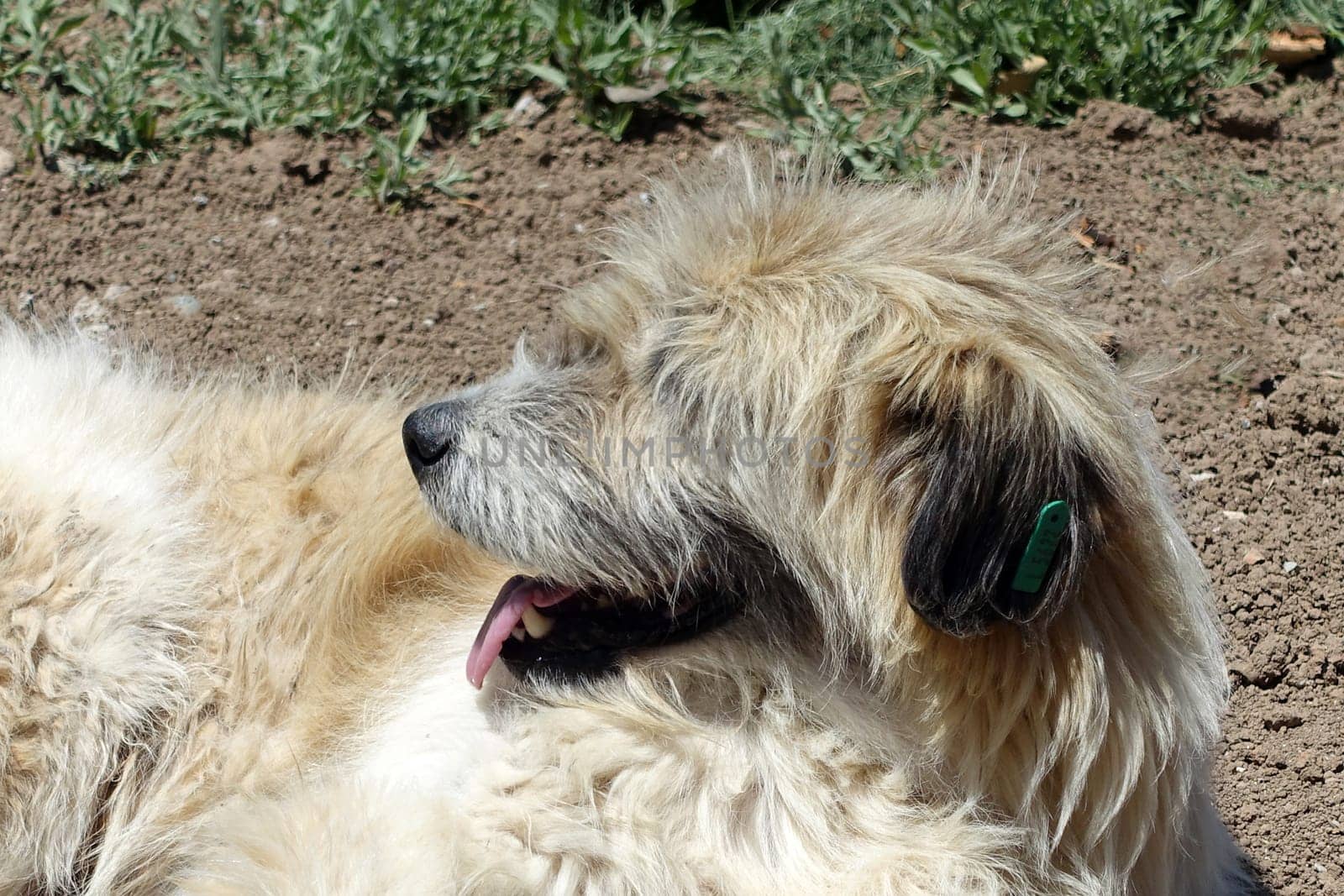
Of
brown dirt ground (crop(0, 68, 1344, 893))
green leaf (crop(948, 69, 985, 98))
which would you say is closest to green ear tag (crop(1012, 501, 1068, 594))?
brown dirt ground (crop(0, 68, 1344, 893))

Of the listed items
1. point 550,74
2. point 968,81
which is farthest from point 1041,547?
point 550,74

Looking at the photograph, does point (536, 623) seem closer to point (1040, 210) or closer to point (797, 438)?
point (797, 438)

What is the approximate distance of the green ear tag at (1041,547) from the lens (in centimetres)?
207

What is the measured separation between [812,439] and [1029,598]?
470mm

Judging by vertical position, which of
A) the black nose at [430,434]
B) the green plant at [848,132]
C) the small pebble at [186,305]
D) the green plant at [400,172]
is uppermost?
the black nose at [430,434]

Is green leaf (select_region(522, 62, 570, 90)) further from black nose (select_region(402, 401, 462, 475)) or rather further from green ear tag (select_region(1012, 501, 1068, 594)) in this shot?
green ear tag (select_region(1012, 501, 1068, 594))

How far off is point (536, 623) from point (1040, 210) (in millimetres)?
2486

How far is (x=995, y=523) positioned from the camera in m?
2.09

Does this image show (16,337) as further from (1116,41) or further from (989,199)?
(1116,41)

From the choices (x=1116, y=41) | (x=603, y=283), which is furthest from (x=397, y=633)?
(x=1116, y=41)

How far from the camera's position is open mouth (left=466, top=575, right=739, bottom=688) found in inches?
98.1

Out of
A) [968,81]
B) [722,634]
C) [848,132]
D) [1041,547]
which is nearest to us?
[1041,547]

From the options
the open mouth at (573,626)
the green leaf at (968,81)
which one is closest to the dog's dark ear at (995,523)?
the open mouth at (573,626)

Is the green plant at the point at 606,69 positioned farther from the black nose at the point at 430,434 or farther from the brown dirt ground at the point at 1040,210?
the black nose at the point at 430,434
